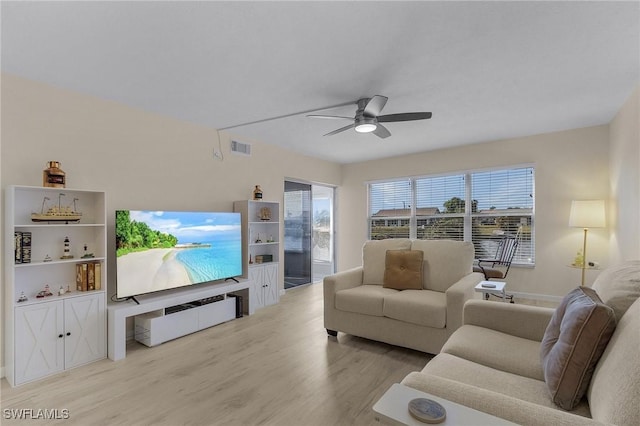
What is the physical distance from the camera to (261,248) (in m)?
4.86

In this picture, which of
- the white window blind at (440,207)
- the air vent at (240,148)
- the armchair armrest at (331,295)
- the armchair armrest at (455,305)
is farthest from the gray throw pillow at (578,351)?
the white window blind at (440,207)

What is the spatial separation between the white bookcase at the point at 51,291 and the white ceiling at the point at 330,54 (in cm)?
108

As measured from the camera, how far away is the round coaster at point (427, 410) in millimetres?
950

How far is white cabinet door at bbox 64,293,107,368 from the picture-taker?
2.62 metres

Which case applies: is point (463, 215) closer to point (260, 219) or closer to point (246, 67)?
point (260, 219)

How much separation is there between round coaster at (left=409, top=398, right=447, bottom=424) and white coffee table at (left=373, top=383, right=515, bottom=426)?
0.04 feet

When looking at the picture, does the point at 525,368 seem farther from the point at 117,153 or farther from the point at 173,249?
the point at 117,153

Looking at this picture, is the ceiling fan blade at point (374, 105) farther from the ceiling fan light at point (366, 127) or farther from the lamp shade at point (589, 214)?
the lamp shade at point (589, 214)

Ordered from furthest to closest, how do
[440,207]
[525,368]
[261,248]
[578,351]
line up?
[440,207] → [261,248] → [525,368] → [578,351]

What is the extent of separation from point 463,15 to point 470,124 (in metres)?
2.42

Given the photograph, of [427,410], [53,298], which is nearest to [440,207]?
[427,410]

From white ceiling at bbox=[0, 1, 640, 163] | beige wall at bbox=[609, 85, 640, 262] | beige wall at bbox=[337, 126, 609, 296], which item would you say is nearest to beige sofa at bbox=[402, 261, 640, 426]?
white ceiling at bbox=[0, 1, 640, 163]

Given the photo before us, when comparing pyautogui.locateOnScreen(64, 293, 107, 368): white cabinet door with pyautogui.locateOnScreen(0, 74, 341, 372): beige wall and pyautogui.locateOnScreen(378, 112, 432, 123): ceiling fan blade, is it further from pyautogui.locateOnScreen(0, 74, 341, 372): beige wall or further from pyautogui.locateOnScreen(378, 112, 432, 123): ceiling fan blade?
pyautogui.locateOnScreen(378, 112, 432, 123): ceiling fan blade

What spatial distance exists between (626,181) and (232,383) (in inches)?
174
